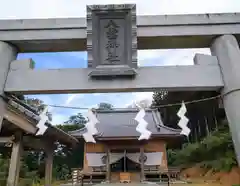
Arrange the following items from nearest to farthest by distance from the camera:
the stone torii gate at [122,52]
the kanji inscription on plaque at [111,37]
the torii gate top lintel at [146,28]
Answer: the stone torii gate at [122,52], the kanji inscription on plaque at [111,37], the torii gate top lintel at [146,28]

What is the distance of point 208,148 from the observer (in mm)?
14336

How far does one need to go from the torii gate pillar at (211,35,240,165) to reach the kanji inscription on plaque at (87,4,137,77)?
5.00 feet

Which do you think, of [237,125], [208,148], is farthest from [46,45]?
[208,148]

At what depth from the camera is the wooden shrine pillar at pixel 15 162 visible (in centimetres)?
613

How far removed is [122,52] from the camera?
14.0 feet

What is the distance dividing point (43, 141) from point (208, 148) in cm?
1000

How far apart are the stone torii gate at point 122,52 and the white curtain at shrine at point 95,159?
9.69 meters

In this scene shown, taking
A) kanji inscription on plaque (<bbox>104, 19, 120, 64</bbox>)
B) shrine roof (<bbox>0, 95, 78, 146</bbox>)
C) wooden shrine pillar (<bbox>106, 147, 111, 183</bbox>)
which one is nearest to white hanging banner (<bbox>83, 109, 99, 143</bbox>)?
kanji inscription on plaque (<bbox>104, 19, 120, 64</bbox>)

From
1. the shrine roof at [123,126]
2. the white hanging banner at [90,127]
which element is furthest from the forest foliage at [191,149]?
the shrine roof at [123,126]

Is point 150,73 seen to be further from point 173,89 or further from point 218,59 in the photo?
point 218,59

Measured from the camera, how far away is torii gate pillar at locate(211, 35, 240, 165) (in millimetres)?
3844

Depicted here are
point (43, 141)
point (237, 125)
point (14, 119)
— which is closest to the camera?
point (237, 125)

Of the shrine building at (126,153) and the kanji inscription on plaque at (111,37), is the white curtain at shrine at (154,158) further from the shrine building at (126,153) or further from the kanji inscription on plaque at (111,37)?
the kanji inscription on plaque at (111,37)

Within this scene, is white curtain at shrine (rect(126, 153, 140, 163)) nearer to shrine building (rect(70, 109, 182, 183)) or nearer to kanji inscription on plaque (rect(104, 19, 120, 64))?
shrine building (rect(70, 109, 182, 183))
